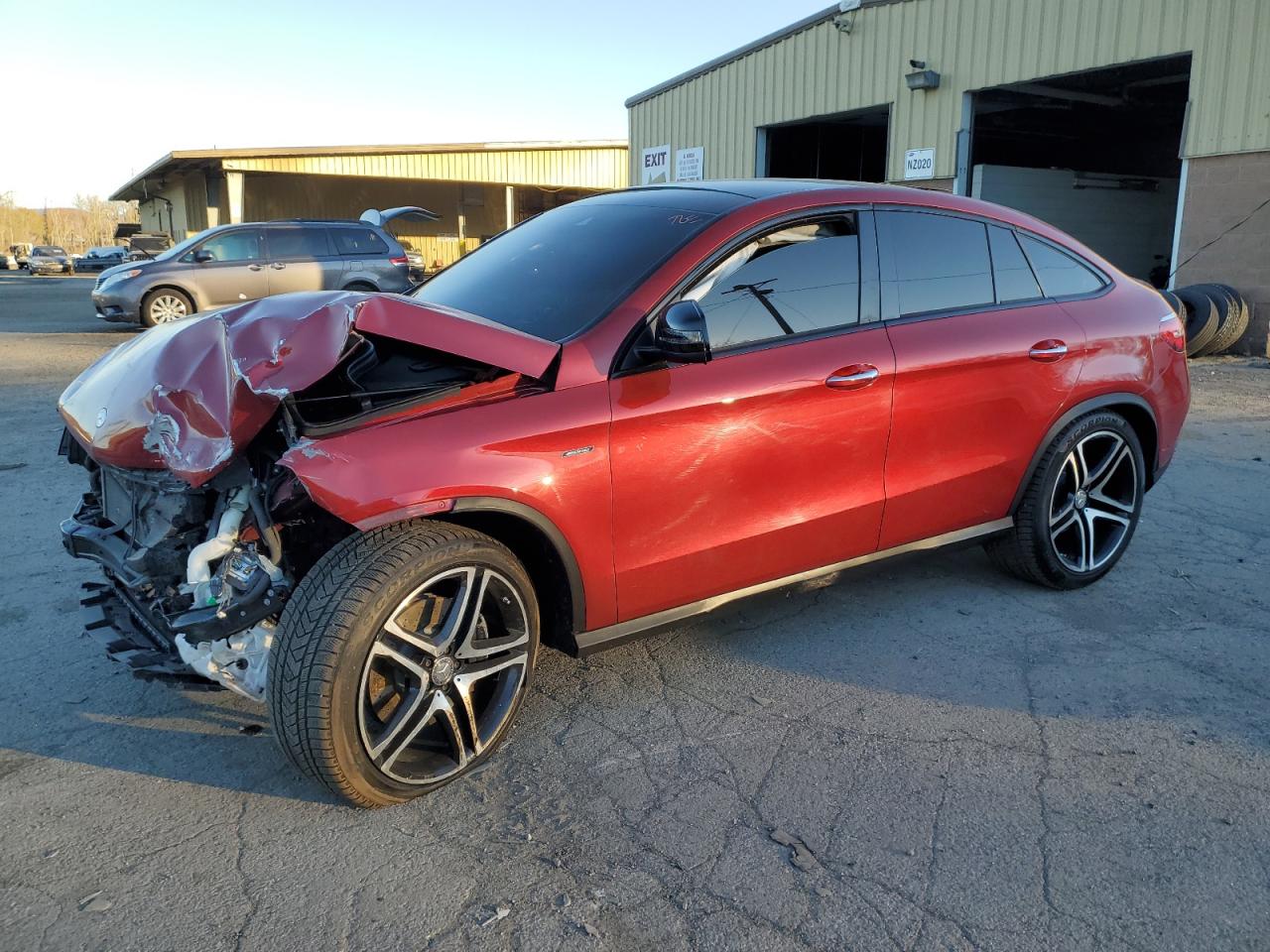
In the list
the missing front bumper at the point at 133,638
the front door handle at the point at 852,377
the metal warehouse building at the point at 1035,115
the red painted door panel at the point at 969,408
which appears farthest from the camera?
the metal warehouse building at the point at 1035,115

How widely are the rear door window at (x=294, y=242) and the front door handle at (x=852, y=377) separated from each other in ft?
45.1

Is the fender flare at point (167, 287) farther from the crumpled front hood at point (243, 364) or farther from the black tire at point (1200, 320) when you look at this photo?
the black tire at point (1200, 320)

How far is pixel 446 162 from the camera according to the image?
3123 centimetres

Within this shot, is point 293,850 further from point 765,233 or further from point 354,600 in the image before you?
point 765,233

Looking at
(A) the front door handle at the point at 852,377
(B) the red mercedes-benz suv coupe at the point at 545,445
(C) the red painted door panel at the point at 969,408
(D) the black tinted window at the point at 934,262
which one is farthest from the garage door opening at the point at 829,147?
(A) the front door handle at the point at 852,377

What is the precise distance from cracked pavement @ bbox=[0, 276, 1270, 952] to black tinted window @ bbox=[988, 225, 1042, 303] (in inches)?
53.1

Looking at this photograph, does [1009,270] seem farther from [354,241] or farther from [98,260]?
[98,260]

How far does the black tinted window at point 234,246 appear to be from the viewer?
15.2 meters

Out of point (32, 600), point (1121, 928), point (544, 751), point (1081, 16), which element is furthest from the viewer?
point (1081, 16)

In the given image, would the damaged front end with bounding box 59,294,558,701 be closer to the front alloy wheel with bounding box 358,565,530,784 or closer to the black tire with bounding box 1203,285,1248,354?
the front alloy wheel with bounding box 358,565,530,784

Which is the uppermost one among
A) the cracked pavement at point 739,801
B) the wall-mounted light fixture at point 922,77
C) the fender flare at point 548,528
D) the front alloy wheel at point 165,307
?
the wall-mounted light fixture at point 922,77

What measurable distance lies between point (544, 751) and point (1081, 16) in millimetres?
13710

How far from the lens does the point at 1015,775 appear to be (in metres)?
2.96

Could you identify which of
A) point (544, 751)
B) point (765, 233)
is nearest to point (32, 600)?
point (544, 751)
